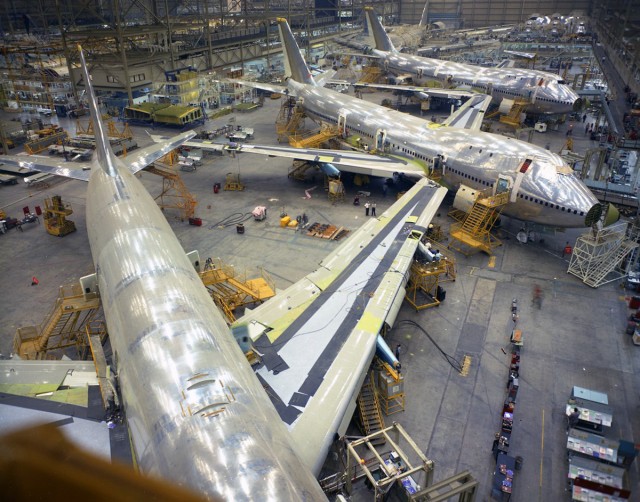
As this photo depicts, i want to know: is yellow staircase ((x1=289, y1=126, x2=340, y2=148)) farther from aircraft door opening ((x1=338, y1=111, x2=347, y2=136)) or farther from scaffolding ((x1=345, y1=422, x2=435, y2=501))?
scaffolding ((x1=345, y1=422, x2=435, y2=501))

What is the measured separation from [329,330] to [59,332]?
14682mm

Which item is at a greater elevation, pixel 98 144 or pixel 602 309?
pixel 98 144

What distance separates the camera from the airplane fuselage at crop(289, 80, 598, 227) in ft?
100

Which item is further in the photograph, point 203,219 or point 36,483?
point 203,219

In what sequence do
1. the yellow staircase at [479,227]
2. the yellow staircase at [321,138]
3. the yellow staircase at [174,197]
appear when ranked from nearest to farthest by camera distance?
the yellow staircase at [479,227], the yellow staircase at [174,197], the yellow staircase at [321,138]

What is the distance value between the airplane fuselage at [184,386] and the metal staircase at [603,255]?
24.4 m

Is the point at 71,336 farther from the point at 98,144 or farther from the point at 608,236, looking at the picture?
the point at 608,236

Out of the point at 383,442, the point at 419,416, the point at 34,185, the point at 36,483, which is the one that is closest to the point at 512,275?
the point at 419,416

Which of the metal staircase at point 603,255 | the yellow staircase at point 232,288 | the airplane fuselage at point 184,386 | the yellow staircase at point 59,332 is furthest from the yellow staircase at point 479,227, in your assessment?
the yellow staircase at point 59,332

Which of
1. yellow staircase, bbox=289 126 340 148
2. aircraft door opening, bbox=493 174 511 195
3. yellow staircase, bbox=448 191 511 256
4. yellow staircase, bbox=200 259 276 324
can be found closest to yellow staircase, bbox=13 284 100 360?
yellow staircase, bbox=200 259 276 324

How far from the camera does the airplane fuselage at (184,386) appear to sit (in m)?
9.96

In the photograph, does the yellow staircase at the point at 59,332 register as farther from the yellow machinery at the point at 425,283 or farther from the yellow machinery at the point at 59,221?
the yellow machinery at the point at 425,283

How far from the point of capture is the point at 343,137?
4641 centimetres

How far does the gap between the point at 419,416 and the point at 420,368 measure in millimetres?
3145
